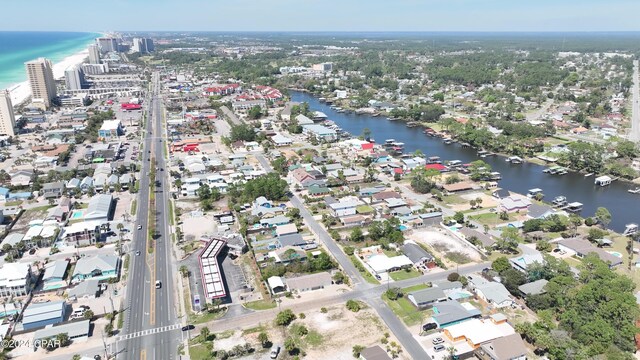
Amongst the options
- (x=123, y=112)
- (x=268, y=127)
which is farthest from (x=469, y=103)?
(x=123, y=112)

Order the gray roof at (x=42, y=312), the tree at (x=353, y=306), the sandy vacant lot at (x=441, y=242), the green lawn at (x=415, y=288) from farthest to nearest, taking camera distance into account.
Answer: the sandy vacant lot at (x=441, y=242), the green lawn at (x=415, y=288), the tree at (x=353, y=306), the gray roof at (x=42, y=312)

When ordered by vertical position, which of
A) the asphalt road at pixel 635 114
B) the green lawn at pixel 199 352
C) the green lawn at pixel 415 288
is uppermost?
the asphalt road at pixel 635 114

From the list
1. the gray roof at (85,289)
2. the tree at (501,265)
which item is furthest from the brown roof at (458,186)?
the gray roof at (85,289)

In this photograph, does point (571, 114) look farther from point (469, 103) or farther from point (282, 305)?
point (282, 305)

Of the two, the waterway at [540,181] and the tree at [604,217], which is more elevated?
the tree at [604,217]

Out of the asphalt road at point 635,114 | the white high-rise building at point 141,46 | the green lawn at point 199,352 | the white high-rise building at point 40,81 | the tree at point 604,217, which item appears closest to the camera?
the green lawn at point 199,352

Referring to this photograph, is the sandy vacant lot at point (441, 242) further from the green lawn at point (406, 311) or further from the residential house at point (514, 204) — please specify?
the residential house at point (514, 204)

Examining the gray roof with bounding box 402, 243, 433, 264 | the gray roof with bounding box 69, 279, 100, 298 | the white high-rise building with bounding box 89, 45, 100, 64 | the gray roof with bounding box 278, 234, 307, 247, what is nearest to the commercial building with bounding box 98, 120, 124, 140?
the gray roof with bounding box 69, 279, 100, 298
